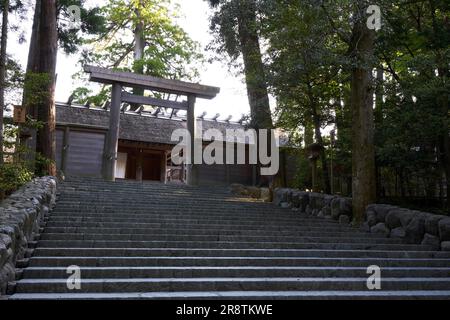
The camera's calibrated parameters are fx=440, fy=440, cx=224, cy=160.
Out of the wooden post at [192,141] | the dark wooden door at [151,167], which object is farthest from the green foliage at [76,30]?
the dark wooden door at [151,167]

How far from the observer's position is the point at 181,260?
580 centimetres

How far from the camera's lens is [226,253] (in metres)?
6.44

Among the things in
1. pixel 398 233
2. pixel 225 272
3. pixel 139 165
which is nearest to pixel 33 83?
pixel 225 272

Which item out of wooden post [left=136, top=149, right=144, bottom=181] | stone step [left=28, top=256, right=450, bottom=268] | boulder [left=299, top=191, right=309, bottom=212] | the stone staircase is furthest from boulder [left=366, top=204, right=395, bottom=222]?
wooden post [left=136, top=149, right=144, bottom=181]

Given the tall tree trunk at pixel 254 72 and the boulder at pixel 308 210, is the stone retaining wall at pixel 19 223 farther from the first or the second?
the tall tree trunk at pixel 254 72

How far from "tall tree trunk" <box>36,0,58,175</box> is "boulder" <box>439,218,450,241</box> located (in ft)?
31.2

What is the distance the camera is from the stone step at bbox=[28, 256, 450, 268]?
5496 millimetres

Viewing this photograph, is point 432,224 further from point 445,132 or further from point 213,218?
point 213,218

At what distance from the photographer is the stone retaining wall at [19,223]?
4.41m

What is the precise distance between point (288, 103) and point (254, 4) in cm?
317

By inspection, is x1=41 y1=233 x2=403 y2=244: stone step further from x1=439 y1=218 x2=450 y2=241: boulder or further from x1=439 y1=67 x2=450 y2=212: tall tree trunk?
x1=439 y1=67 x2=450 y2=212: tall tree trunk

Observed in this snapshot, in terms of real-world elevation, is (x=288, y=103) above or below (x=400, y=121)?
above

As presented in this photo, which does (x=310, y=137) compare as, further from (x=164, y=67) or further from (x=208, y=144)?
(x=164, y=67)
